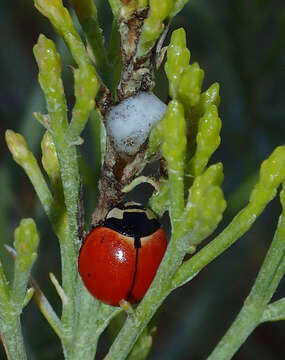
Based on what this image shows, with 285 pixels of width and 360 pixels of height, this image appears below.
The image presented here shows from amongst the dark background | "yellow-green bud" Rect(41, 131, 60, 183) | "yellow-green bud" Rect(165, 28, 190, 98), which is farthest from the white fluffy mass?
the dark background

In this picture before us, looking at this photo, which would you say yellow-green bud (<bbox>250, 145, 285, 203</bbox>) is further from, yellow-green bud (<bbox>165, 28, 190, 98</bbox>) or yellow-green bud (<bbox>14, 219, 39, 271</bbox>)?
yellow-green bud (<bbox>14, 219, 39, 271</bbox>)

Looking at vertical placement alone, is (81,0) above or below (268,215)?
above

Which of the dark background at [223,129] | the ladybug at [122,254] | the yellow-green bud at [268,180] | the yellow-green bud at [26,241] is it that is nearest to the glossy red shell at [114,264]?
the ladybug at [122,254]

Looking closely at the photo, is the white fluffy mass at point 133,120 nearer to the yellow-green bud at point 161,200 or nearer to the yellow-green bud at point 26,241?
the yellow-green bud at point 161,200

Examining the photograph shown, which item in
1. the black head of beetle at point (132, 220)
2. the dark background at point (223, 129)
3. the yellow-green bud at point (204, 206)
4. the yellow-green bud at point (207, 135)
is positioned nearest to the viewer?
the yellow-green bud at point (204, 206)

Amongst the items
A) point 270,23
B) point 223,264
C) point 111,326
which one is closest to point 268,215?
point 223,264

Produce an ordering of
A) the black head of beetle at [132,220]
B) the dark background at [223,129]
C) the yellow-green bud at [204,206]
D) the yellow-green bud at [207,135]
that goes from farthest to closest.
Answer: the dark background at [223,129] → the black head of beetle at [132,220] → the yellow-green bud at [207,135] → the yellow-green bud at [204,206]

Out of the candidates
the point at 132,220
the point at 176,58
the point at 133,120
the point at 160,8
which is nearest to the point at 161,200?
the point at 132,220

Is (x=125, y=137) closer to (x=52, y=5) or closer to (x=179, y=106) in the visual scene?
(x=179, y=106)
